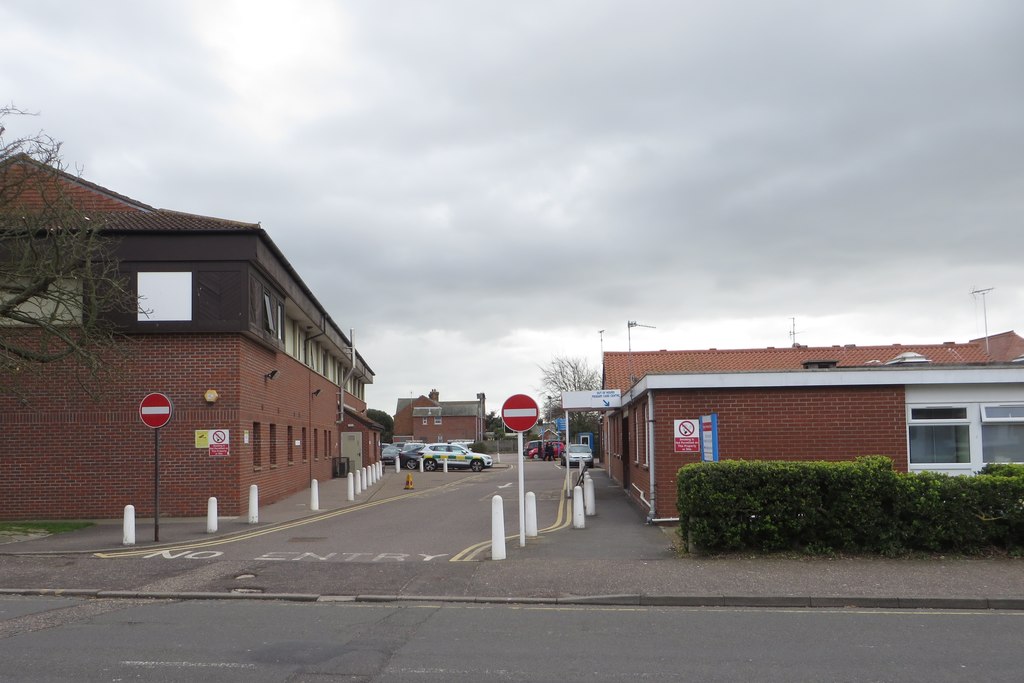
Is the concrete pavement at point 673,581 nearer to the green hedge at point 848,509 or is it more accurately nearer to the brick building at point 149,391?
the green hedge at point 848,509

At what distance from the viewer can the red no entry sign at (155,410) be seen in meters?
15.2

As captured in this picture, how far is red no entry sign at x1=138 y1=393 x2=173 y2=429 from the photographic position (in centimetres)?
1518

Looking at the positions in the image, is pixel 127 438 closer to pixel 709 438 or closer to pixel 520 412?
pixel 520 412

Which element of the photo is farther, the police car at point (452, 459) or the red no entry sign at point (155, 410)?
the police car at point (452, 459)

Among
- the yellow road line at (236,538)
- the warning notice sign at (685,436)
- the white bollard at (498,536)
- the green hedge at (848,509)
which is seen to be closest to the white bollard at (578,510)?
the warning notice sign at (685,436)

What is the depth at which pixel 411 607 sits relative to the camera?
9773mm

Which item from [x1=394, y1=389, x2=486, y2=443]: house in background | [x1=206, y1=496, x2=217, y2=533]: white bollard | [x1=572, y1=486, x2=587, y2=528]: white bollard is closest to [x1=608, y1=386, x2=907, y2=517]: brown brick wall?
[x1=572, y1=486, x2=587, y2=528]: white bollard

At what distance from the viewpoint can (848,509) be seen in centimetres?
1211

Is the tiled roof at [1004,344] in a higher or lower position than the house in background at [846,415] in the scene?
higher

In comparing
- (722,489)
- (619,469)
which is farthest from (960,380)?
(619,469)

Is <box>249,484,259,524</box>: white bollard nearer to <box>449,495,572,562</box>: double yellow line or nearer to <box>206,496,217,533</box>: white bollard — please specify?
<box>206,496,217,533</box>: white bollard

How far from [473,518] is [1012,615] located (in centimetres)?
1215

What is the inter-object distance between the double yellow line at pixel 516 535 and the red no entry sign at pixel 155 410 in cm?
592

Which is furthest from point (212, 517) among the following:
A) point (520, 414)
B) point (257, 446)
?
point (520, 414)
